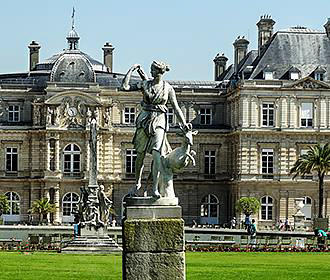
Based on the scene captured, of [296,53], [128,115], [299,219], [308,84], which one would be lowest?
[299,219]

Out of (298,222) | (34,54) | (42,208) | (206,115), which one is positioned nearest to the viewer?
(298,222)

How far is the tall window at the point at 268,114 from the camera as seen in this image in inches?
3378

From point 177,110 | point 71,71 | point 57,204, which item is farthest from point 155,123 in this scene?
point 71,71

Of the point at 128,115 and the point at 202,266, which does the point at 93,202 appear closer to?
the point at 202,266

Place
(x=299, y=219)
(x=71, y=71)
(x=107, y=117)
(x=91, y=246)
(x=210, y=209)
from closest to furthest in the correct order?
(x=91, y=246)
(x=299, y=219)
(x=107, y=117)
(x=71, y=71)
(x=210, y=209)

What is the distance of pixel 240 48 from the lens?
97.1 meters

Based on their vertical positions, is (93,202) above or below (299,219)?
above

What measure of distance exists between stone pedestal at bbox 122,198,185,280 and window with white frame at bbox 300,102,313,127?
225 ft

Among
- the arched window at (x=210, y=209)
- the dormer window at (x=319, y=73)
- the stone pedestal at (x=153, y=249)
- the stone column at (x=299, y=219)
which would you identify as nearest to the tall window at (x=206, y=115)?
the arched window at (x=210, y=209)

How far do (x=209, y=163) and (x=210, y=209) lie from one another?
4061mm

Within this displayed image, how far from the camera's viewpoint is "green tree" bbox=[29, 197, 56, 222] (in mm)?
85438

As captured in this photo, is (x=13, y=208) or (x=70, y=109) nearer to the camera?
(x=70, y=109)

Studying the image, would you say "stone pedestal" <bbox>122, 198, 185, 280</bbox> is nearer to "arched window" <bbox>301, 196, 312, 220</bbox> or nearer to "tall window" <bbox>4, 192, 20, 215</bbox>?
"arched window" <bbox>301, 196, 312, 220</bbox>

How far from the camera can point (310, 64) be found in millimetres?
87125
